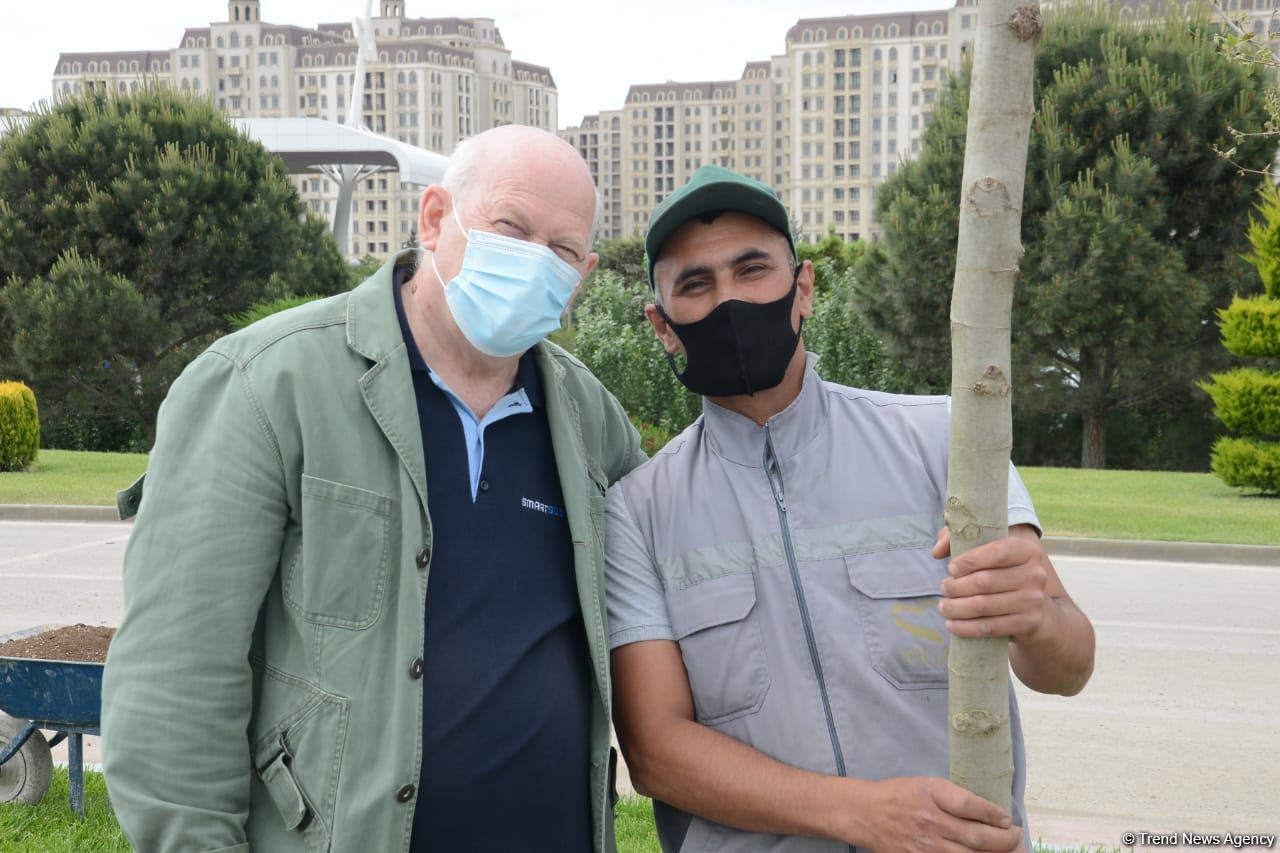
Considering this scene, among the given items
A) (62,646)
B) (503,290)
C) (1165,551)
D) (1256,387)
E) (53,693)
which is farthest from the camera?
(1256,387)

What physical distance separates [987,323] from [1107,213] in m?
19.8

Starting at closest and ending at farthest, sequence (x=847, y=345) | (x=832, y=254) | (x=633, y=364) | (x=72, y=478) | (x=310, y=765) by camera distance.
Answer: (x=310, y=765)
(x=72, y=478)
(x=633, y=364)
(x=847, y=345)
(x=832, y=254)

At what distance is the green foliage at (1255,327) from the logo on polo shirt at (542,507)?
14521 mm

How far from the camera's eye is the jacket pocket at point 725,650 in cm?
223

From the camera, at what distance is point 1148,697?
23.0ft

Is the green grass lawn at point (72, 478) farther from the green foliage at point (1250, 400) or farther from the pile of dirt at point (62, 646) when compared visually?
the green foliage at point (1250, 400)

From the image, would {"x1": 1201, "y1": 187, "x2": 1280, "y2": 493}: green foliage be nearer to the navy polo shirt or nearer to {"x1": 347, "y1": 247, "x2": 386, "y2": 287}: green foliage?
the navy polo shirt

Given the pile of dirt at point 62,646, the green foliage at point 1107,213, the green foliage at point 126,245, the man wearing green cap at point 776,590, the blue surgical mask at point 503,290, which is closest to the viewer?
the man wearing green cap at point 776,590

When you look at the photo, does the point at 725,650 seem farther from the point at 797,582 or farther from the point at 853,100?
the point at 853,100

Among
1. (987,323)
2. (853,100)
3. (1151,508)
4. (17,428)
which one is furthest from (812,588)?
(853,100)

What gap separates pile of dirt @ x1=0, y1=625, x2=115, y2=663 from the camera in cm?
476

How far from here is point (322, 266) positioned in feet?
84.7

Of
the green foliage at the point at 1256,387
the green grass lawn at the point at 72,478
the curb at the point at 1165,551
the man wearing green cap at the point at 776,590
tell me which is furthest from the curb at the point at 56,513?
the green foliage at the point at 1256,387

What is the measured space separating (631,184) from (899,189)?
169 m
